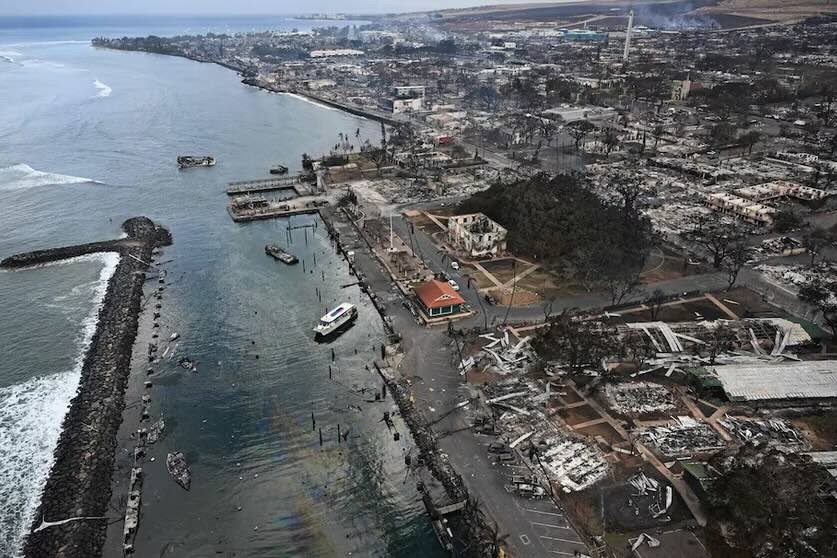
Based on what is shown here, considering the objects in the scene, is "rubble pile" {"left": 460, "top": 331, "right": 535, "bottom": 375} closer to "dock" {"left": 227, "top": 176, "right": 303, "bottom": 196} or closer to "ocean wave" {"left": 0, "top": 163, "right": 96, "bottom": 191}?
"dock" {"left": 227, "top": 176, "right": 303, "bottom": 196}

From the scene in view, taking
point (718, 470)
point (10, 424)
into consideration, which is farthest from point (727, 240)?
point (10, 424)

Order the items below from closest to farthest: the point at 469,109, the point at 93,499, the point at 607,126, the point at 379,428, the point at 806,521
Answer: the point at 806,521 < the point at 93,499 < the point at 379,428 < the point at 607,126 < the point at 469,109

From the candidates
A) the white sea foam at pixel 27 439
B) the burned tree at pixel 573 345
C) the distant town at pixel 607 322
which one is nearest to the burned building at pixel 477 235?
the distant town at pixel 607 322

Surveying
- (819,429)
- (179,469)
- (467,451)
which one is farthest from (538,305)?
(179,469)

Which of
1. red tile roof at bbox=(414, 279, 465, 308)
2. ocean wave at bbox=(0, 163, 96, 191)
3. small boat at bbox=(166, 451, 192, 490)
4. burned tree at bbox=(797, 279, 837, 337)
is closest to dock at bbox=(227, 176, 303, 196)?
ocean wave at bbox=(0, 163, 96, 191)

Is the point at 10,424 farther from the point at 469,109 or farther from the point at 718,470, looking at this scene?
the point at 469,109
